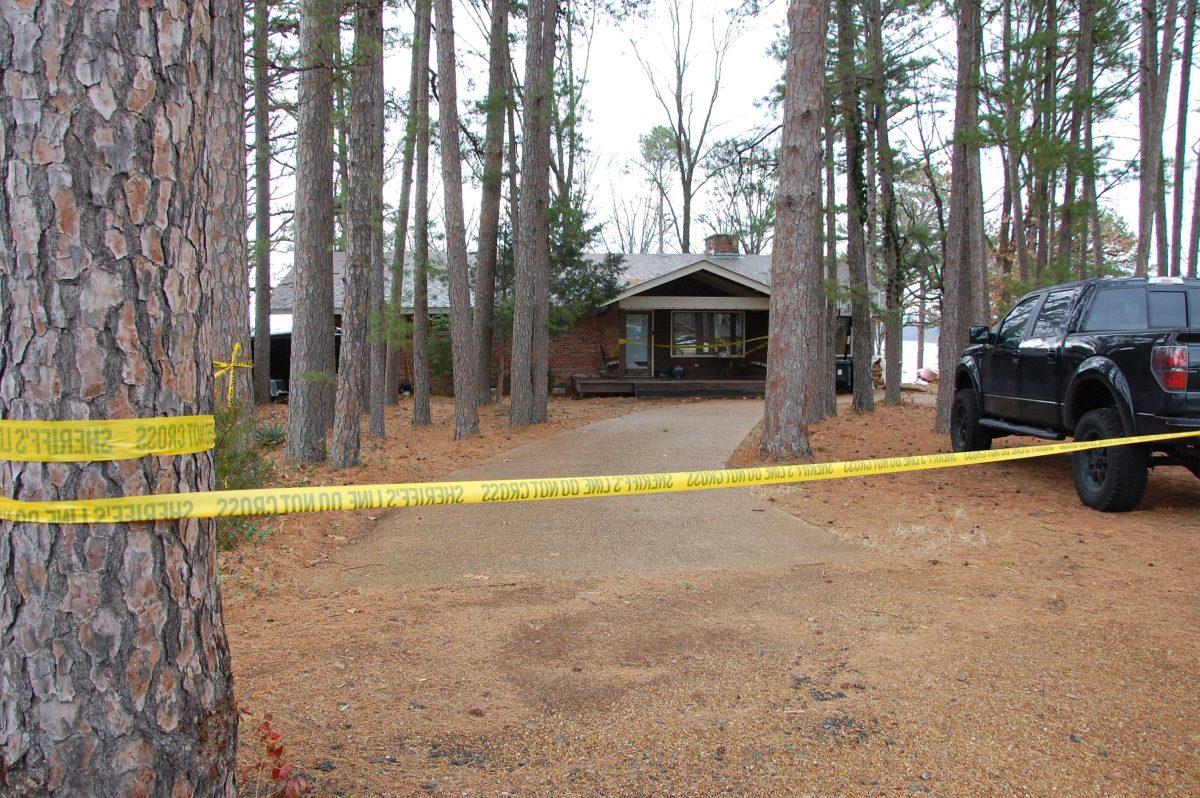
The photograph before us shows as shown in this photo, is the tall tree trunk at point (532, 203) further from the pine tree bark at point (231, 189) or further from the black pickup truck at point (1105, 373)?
the black pickup truck at point (1105, 373)

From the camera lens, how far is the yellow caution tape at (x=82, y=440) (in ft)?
6.06

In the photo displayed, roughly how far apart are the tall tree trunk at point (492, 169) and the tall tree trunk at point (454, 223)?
253cm

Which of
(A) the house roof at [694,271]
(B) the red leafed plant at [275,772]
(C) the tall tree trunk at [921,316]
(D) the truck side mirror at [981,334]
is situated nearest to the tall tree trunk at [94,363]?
(B) the red leafed plant at [275,772]

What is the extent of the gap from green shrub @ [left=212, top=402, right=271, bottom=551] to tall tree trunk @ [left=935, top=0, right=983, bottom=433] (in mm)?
10885

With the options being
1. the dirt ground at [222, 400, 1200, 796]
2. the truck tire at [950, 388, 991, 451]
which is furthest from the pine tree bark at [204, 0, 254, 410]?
the truck tire at [950, 388, 991, 451]

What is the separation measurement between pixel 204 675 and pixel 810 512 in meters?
6.27

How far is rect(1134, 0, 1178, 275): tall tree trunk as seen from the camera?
14.2 m

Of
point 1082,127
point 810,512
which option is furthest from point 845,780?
point 1082,127

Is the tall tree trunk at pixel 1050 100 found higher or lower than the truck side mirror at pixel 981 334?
higher

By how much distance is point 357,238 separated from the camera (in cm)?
994

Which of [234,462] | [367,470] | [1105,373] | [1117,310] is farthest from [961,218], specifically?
[234,462]

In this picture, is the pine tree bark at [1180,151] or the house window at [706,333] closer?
the pine tree bark at [1180,151]

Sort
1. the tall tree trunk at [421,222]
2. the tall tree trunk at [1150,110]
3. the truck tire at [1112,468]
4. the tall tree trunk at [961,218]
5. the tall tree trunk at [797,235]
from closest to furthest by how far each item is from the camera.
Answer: the truck tire at [1112,468] → the tall tree trunk at [797,235] → the tall tree trunk at [961,218] → the tall tree trunk at [1150,110] → the tall tree trunk at [421,222]

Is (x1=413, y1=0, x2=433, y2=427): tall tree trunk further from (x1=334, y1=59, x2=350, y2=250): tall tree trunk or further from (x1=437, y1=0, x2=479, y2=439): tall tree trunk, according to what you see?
(x1=437, y1=0, x2=479, y2=439): tall tree trunk
